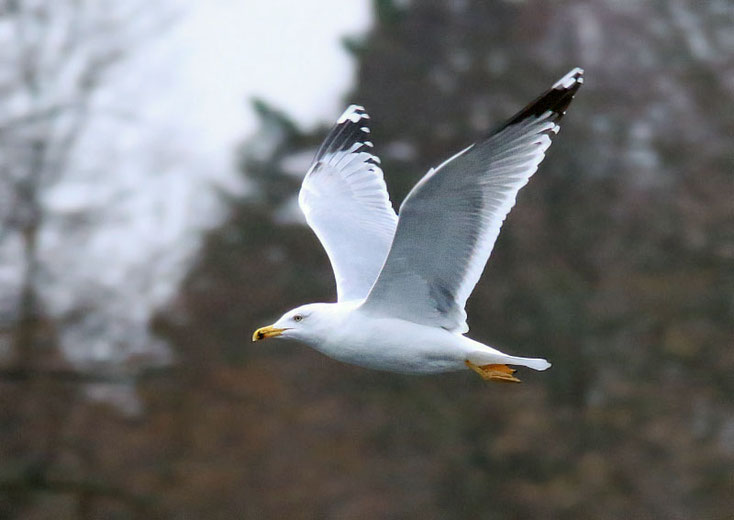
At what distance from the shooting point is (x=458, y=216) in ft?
15.4

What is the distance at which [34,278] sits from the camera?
10180 millimetres

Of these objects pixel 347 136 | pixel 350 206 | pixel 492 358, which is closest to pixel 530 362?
pixel 492 358

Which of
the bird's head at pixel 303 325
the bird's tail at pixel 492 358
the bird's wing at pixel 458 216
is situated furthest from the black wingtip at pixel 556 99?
the bird's head at pixel 303 325

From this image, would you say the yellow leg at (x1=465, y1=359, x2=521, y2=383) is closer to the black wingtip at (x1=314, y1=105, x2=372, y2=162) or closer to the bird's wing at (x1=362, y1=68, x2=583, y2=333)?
the bird's wing at (x1=362, y1=68, x2=583, y2=333)

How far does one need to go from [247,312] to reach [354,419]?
1.36m

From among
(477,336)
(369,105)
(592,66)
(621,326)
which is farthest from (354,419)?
(592,66)

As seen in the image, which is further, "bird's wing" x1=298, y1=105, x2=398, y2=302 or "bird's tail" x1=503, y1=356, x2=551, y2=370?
"bird's wing" x1=298, y1=105, x2=398, y2=302

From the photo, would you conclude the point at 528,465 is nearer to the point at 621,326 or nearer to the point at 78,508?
the point at 621,326

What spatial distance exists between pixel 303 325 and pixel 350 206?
0.88 m

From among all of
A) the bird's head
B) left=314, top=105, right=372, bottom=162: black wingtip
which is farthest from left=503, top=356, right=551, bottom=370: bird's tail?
left=314, top=105, right=372, bottom=162: black wingtip

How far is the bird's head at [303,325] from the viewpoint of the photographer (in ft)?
16.3

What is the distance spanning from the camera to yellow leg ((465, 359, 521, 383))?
16.0 ft

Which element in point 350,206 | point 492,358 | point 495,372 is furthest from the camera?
point 350,206

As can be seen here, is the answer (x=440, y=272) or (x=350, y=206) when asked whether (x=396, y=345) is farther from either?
(x=350, y=206)
